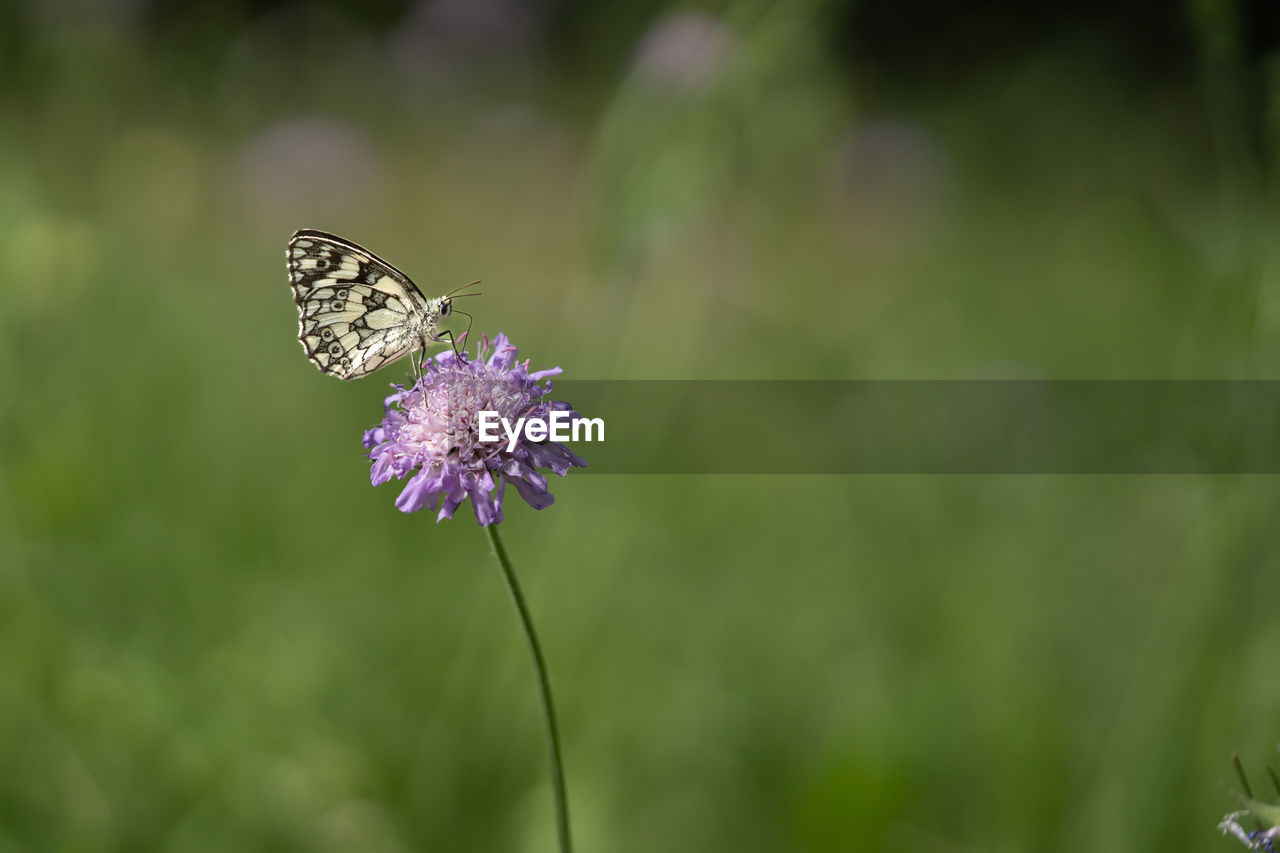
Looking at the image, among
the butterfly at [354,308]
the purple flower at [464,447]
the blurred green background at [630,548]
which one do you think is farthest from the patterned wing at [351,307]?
the blurred green background at [630,548]

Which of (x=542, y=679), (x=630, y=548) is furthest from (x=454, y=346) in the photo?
(x=630, y=548)

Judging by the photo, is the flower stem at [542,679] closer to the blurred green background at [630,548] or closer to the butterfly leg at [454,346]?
the butterfly leg at [454,346]

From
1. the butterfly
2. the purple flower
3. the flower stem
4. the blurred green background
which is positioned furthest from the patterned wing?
the blurred green background

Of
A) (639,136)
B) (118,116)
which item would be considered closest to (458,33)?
(118,116)

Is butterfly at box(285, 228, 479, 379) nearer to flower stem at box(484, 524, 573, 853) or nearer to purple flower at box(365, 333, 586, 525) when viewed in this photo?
purple flower at box(365, 333, 586, 525)

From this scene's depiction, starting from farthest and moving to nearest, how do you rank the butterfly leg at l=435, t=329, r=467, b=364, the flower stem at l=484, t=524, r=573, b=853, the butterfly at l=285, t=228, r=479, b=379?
1. the butterfly at l=285, t=228, r=479, b=379
2. the butterfly leg at l=435, t=329, r=467, b=364
3. the flower stem at l=484, t=524, r=573, b=853

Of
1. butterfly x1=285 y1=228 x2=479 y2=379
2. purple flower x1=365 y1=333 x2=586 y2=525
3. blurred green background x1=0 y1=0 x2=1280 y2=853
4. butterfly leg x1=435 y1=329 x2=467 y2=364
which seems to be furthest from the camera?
blurred green background x1=0 y1=0 x2=1280 y2=853

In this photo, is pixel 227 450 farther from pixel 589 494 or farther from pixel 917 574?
pixel 917 574
